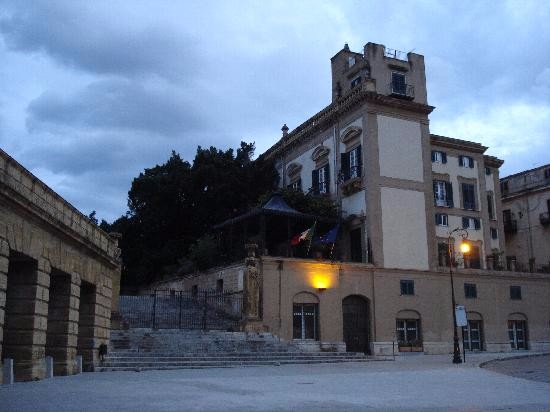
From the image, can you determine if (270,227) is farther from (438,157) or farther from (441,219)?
(438,157)

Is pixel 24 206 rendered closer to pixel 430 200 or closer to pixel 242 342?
pixel 242 342

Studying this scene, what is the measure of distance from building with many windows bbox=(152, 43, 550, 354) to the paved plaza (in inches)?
593

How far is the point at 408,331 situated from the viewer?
3559 cm

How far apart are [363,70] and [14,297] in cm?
3123

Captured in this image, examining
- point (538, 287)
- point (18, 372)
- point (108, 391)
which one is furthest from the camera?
point (538, 287)

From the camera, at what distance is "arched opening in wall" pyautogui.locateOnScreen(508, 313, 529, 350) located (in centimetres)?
3900

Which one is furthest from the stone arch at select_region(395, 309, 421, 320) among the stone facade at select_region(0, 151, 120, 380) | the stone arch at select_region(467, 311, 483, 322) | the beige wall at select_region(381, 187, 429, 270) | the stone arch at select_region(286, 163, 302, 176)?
the stone facade at select_region(0, 151, 120, 380)

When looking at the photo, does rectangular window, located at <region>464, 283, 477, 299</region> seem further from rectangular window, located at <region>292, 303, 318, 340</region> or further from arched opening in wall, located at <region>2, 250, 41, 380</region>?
arched opening in wall, located at <region>2, 250, 41, 380</region>

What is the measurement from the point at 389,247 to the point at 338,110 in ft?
32.4

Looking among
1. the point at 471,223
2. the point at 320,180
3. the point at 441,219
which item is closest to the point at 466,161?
the point at 471,223

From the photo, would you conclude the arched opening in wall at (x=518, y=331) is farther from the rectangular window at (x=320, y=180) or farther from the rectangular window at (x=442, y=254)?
the rectangular window at (x=320, y=180)

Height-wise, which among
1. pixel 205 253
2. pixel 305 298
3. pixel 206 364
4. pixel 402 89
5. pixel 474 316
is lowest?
pixel 206 364

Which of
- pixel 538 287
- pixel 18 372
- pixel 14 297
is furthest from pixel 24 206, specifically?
pixel 538 287

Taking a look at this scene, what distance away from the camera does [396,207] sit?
37000 mm
